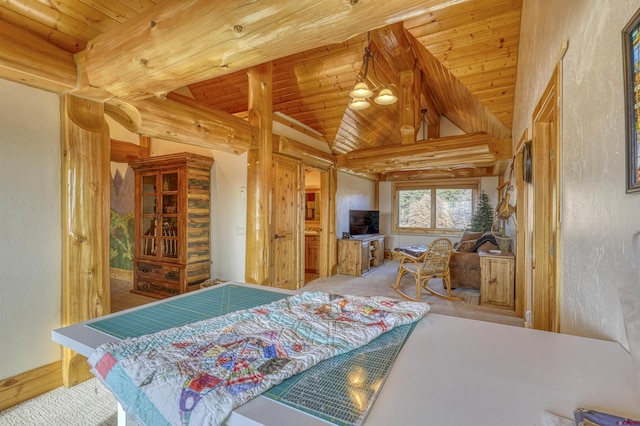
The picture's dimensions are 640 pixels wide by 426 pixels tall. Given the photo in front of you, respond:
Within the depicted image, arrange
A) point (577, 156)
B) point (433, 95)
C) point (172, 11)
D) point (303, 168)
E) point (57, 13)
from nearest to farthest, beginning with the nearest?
point (577, 156) < point (172, 11) < point (57, 13) < point (303, 168) < point (433, 95)

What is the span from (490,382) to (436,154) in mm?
4496

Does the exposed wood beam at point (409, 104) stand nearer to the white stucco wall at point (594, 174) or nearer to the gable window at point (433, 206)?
the gable window at point (433, 206)

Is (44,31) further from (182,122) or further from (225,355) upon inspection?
(225,355)

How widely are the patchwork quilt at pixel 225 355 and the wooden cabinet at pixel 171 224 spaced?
3.19 m

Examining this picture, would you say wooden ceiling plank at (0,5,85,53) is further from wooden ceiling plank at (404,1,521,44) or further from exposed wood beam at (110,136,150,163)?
wooden ceiling plank at (404,1,521,44)

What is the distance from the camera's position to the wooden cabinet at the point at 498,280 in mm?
3809

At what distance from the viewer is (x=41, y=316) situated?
7.03 ft

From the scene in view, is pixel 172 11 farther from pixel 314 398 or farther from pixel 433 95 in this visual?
pixel 433 95

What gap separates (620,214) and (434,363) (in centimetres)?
76

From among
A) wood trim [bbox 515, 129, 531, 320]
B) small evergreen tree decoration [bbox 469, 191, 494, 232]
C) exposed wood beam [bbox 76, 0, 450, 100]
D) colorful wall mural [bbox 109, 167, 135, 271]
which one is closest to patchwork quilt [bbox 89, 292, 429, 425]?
exposed wood beam [bbox 76, 0, 450, 100]

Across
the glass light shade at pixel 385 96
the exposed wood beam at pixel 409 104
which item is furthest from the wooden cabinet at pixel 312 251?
the glass light shade at pixel 385 96

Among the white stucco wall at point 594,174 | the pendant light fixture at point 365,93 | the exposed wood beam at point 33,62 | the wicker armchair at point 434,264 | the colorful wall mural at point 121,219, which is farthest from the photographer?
the colorful wall mural at point 121,219

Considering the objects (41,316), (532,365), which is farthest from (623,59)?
(41,316)

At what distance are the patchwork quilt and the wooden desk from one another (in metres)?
0.09
